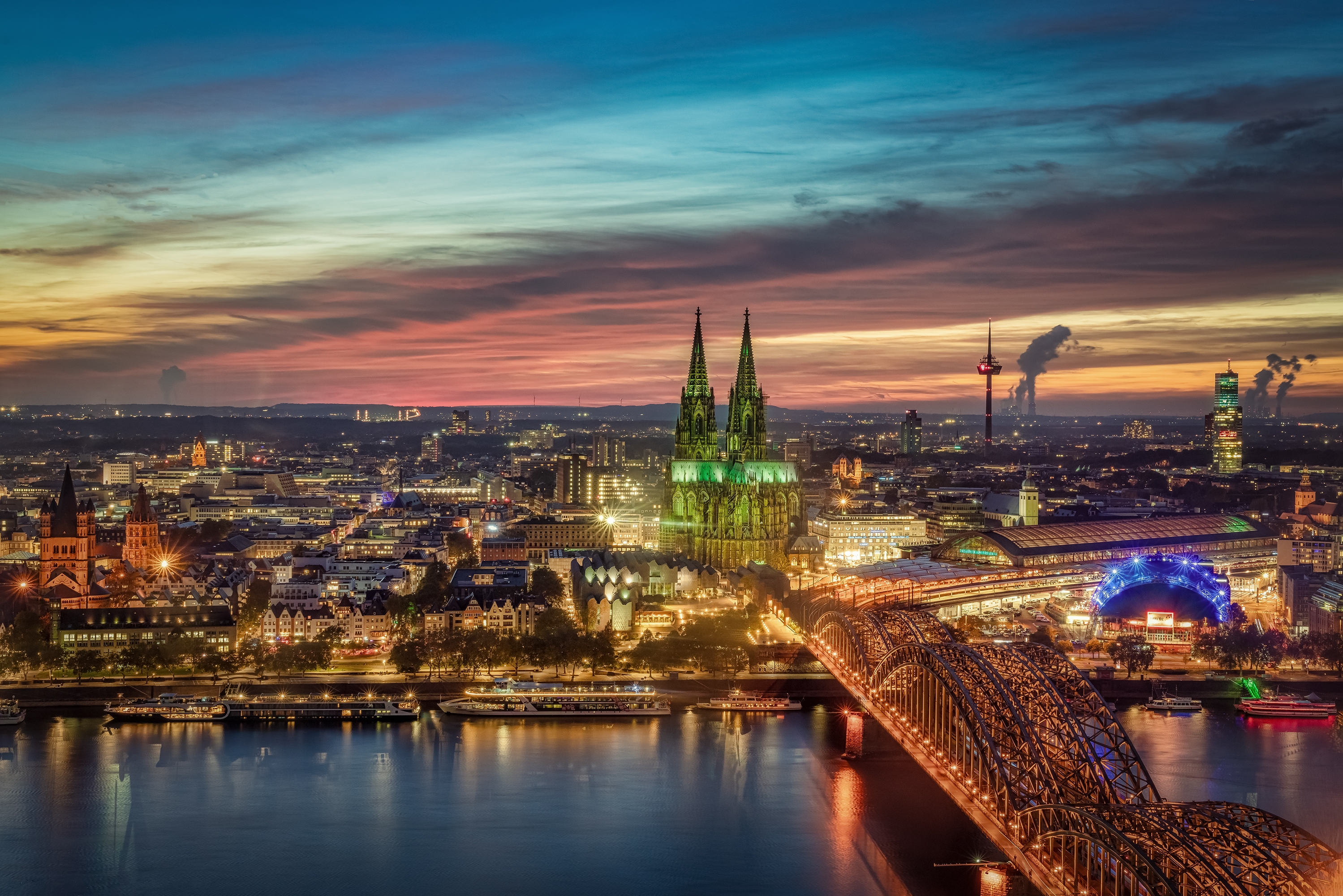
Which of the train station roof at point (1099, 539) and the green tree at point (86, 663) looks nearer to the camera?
the green tree at point (86, 663)

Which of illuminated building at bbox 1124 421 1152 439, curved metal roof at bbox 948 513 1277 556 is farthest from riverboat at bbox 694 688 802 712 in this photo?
illuminated building at bbox 1124 421 1152 439

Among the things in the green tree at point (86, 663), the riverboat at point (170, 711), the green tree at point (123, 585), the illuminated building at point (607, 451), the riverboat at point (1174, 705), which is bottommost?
the riverboat at point (170, 711)

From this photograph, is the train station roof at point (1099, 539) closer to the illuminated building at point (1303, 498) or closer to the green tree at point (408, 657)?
the illuminated building at point (1303, 498)

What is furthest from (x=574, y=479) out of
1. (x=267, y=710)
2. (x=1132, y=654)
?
(x=267, y=710)

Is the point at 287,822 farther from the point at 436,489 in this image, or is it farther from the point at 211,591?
the point at 436,489

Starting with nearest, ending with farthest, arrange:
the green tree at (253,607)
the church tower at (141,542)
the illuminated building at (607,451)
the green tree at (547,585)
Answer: the green tree at (253,607) → the green tree at (547,585) → the church tower at (141,542) → the illuminated building at (607,451)

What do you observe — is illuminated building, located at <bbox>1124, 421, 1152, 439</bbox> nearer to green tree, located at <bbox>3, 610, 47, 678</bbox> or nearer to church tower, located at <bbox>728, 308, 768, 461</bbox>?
church tower, located at <bbox>728, 308, 768, 461</bbox>

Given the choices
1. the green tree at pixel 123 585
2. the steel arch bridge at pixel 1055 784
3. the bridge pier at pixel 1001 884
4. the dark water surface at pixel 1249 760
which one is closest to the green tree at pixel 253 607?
the green tree at pixel 123 585

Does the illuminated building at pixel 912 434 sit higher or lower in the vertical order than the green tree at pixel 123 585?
higher

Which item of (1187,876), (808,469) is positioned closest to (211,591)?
(1187,876)
